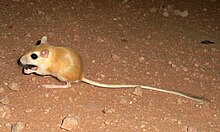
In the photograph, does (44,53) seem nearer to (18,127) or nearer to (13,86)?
(13,86)

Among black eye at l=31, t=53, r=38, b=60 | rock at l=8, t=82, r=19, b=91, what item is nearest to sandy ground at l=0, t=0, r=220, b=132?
rock at l=8, t=82, r=19, b=91

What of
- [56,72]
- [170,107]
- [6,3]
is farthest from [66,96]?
[6,3]

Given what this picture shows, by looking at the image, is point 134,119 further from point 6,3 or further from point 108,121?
point 6,3

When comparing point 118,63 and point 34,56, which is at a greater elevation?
point 34,56

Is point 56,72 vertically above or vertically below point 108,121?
above

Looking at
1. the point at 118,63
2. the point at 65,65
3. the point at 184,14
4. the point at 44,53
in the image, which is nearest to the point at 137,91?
the point at 118,63

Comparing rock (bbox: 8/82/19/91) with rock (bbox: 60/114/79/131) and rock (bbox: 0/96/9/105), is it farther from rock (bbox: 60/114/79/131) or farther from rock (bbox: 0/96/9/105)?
rock (bbox: 60/114/79/131)
